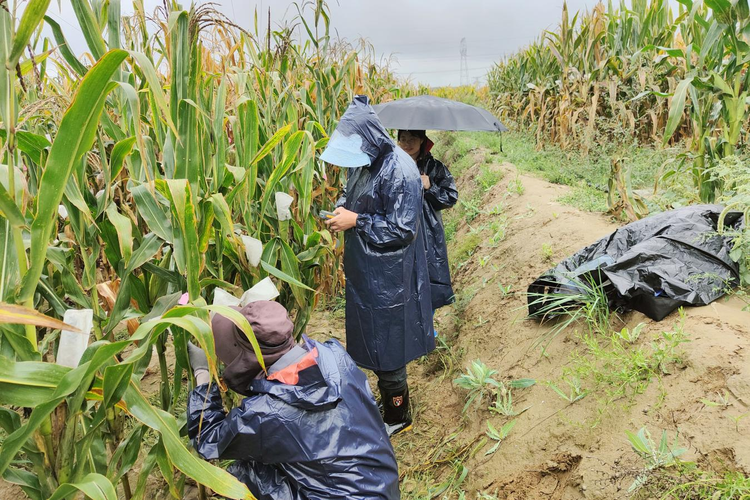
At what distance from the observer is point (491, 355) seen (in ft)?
9.40

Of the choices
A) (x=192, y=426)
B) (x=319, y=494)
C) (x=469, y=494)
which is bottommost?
(x=469, y=494)

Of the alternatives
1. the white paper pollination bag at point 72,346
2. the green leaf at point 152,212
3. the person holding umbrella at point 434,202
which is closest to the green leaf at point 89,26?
the green leaf at point 152,212

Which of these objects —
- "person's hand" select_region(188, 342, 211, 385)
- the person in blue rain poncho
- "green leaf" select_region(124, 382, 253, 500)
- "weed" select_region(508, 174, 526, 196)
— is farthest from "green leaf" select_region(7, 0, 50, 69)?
"weed" select_region(508, 174, 526, 196)

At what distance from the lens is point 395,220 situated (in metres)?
2.29

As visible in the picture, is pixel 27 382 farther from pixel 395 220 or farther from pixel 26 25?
pixel 395 220

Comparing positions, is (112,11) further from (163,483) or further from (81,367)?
(163,483)

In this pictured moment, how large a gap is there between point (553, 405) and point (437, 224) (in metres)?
1.34

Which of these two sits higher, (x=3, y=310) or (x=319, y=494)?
(x=3, y=310)

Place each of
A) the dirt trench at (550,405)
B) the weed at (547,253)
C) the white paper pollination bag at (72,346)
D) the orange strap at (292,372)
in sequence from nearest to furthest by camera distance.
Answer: the white paper pollination bag at (72,346) → the orange strap at (292,372) → the dirt trench at (550,405) → the weed at (547,253)

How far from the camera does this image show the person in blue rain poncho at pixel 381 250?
2.27 meters

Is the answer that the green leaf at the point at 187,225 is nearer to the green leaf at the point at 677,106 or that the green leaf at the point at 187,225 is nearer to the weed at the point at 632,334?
the weed at the point at 632,334

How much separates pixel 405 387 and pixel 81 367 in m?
1.89

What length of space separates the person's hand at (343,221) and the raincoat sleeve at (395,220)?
0.03 metres

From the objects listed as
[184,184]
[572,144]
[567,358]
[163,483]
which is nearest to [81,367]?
[184,184]
